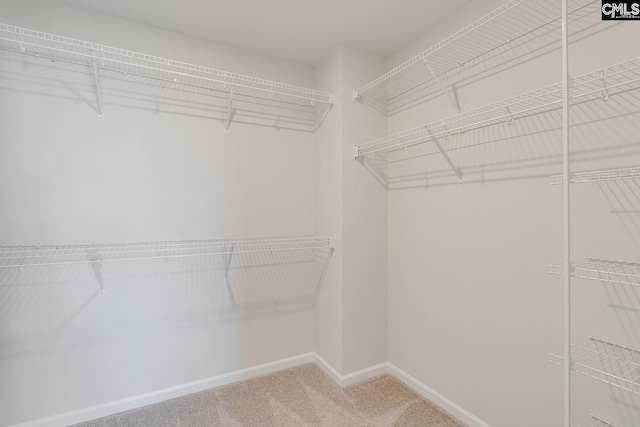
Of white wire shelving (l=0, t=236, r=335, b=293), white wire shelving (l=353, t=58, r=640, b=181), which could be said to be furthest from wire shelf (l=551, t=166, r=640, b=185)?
white wire shelving (l=0, t=236, r=335, b=293)

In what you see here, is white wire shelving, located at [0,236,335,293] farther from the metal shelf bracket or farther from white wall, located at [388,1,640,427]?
the metal shelf bracket

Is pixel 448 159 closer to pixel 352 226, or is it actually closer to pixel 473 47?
pixel 473 47

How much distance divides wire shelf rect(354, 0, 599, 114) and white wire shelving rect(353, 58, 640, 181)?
0.80ft

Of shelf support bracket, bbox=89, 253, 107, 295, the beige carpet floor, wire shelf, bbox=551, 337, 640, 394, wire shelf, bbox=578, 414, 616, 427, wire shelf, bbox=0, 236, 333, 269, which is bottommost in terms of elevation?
the beige carpet floor

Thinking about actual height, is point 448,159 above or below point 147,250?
above

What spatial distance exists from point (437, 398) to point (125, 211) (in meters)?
2.25

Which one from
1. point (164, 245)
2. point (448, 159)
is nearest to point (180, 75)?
point (164, 245)

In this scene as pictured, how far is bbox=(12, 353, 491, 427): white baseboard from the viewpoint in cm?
177

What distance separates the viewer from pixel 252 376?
2281mm

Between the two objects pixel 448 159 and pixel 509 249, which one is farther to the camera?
pixel 448 159

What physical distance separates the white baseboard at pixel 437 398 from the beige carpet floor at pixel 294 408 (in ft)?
0.11

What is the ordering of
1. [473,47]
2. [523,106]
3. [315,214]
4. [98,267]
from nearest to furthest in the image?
[523,106] → [473,47] → [98,267] → [315,214]

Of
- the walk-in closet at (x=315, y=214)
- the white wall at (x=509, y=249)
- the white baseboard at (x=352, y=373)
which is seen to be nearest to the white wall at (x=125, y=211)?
the walk-in closet at (x=315, y=214)

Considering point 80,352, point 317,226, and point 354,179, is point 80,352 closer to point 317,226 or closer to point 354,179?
point 317,226
